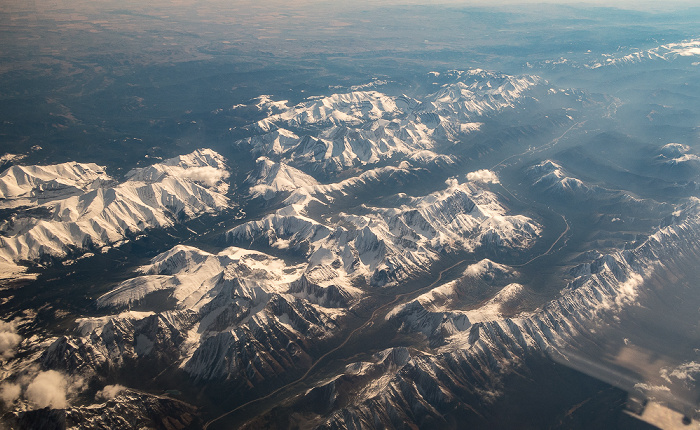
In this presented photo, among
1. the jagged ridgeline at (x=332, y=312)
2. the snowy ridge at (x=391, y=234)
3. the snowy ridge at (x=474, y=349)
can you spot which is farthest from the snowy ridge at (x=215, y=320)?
the snowy ridge at (x=474, y=349)

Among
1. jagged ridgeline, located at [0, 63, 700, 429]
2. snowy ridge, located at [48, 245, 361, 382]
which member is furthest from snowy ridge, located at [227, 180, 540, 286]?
snowy ridge, located at [48, 245, 361, 382]

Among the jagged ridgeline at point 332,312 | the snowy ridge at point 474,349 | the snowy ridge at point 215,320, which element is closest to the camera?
the snowy ridge at point 474,349

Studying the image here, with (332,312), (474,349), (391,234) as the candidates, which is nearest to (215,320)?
(332,312)

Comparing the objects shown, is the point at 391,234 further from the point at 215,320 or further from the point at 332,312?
the point at 215,320

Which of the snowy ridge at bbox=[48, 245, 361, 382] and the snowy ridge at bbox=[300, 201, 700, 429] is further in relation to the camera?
the snowy ridge at bbox=[48, 245, 361, 382]

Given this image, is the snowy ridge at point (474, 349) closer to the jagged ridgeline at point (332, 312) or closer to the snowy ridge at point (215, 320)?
the jagged ridgeline at point (332, 312)

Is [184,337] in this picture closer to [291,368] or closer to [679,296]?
[291,368]

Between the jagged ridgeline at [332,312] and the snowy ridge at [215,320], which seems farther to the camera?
the snowy ridge at [215,320]

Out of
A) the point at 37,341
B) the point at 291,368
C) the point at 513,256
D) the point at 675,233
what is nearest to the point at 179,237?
the point at 37,341

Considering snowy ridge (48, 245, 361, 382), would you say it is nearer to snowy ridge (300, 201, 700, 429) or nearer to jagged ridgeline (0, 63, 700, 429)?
jagged ridgeline (0, 63, 700, 429)

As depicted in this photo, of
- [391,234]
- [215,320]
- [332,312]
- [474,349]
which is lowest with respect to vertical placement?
[332,312]

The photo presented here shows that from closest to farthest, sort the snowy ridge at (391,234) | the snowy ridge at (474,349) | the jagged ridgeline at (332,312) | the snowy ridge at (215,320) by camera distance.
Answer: the snowy ridge at (474,349), the jagged ridgeline at (332,312), the snowy ridge at (215,320), the snowy ridge at (391,234)
